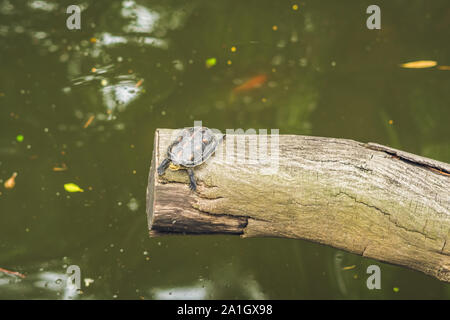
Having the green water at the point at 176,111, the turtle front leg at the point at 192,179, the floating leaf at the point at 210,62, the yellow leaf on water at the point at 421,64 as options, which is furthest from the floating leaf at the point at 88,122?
the yellow leaf on water at the point at 421,64

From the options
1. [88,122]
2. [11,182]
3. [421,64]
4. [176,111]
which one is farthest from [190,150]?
[421,64]

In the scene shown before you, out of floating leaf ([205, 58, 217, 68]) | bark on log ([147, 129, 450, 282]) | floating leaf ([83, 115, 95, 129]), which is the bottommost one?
bark on log ([147, 129, 450, 282])

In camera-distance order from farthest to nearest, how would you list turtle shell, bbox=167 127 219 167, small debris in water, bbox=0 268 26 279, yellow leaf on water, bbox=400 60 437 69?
yellow leaf on water, bbox=400 60 437 69 < small debris in water, bbox=0 268 26 279 < turtle shell, bbox=167 127 219 167

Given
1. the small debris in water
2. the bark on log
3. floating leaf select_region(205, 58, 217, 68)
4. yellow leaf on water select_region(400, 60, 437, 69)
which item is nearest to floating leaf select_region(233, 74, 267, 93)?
floating leaf select_region(205, 58, 217, 68)

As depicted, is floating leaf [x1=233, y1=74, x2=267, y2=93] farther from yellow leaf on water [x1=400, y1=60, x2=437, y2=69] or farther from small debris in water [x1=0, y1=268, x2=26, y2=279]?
small debris in water [x1=0, y1=268, x2=26, y2=279]

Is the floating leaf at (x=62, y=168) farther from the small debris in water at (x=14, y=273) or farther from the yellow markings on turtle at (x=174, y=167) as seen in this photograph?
the yellow markings on turtle at (x=174, y=167)

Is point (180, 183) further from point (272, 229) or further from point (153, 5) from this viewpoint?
point (153, 5)

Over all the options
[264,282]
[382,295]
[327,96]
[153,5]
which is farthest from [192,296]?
[153,5]
